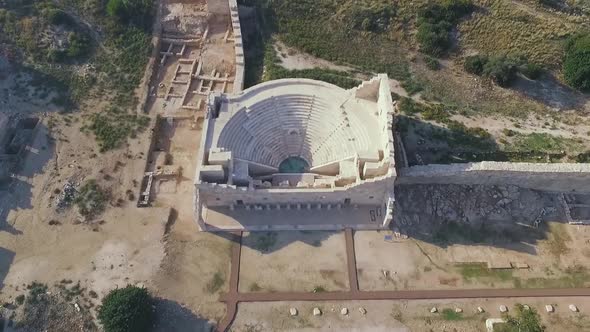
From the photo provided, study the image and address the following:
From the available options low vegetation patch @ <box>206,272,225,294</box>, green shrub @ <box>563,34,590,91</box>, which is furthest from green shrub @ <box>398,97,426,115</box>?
low vegetation patch @ <box>206,272,225,294</box>

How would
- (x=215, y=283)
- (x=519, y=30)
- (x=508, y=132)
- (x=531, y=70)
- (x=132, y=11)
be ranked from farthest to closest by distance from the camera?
1. (x=132, y=11)
2. (x=519, y=30)
3. (x=531, y=70)
4. (x=508, y=132)
5. (x=215, y=283)

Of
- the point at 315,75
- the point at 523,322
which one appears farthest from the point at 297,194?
the point at 523,322

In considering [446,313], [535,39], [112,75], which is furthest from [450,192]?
[112,75]

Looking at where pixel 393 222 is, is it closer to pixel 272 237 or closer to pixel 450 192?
pixel 450 192

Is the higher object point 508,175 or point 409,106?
point 409,106

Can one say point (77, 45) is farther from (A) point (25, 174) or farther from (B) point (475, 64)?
(B) point (475, 64)

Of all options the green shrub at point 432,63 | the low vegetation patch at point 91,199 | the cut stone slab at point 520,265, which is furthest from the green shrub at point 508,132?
the low vegetation patch at point 91,199

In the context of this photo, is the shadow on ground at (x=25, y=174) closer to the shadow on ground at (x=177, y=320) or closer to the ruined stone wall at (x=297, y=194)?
the shadow on ground at (x=177, y=320)
